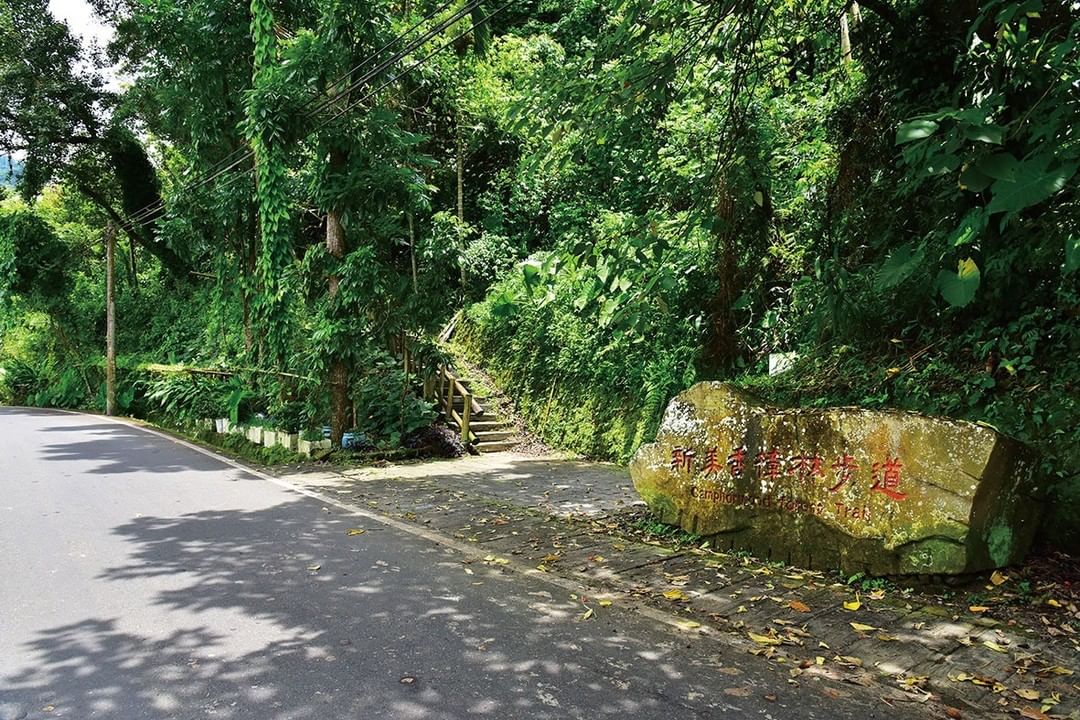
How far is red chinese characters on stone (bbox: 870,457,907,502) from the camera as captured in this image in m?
4.76

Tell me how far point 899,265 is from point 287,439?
9.76 metres

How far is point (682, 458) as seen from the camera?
6.04 meters

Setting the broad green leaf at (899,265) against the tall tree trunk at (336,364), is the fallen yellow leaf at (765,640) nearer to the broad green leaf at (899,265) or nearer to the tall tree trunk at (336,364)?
the broad green leaf at (899,265)

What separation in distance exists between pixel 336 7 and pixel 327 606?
8.92 m

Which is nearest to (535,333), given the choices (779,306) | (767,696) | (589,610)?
(779,306)

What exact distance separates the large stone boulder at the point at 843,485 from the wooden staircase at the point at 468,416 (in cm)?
632

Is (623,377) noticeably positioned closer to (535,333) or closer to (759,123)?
(535,333)

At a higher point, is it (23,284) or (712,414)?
(23,284)

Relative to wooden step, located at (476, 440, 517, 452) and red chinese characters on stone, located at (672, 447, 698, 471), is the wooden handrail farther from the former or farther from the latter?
red chinese characters on stone, located at (672, 447, 698, 471)

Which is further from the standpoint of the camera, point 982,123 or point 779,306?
point 779,306

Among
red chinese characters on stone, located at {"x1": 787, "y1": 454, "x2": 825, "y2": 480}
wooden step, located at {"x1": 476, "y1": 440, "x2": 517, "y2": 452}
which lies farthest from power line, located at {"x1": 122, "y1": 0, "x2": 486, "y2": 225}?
wooden step, located at {"x1": 476, "y1": 440, "x2": 517, "y2": 452}

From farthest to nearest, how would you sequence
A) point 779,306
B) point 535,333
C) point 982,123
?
1. point 535,333
2. point 779,306
3. point 982,123

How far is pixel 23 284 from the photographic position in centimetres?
2330

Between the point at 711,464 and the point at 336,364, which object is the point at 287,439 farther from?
the point at 711,464
